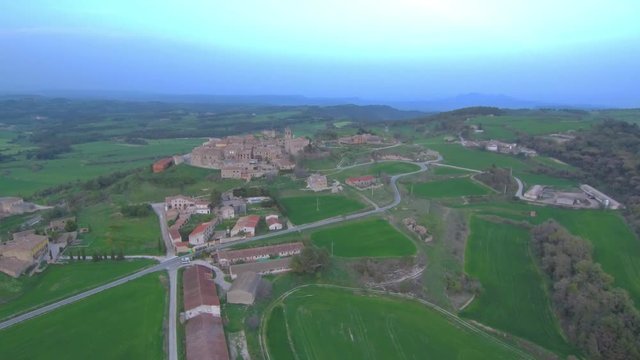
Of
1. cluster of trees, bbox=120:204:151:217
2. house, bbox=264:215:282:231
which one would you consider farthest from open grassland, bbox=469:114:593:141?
cluster of trees, bbox=120:204:151:217

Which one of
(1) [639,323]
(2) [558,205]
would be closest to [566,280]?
(1) [639,323]

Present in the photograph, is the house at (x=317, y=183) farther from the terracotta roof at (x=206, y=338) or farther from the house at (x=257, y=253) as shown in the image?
the terracotta roof at (x=206, y=338)

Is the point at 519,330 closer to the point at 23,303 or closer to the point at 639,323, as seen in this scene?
the point at 639,323

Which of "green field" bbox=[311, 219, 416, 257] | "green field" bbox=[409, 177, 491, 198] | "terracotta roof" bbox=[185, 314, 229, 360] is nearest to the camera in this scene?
"terracotta roof" bbox=[185, 314, 229, 360]

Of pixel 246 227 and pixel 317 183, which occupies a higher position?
pixel 317 183

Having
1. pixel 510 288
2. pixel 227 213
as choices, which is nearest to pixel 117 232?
pixel 227 213

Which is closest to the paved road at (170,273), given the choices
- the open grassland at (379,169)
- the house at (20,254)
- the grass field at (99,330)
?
the grass field at (99,330)

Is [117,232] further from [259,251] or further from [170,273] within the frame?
[259,251]

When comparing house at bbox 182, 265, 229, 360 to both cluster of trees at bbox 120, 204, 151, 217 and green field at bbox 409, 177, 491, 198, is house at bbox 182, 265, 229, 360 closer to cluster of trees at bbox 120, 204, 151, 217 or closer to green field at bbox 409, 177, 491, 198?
cluster of trees at bbox 120, 204, 151, 217
